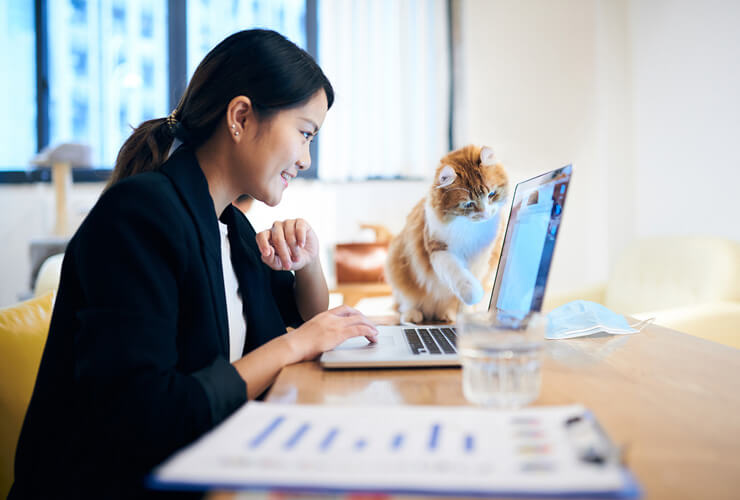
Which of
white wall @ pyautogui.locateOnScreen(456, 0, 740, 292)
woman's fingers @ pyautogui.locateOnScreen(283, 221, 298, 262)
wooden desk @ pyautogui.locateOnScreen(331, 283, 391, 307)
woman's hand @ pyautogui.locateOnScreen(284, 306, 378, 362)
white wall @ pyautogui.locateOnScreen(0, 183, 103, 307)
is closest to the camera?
woman's hand @ pyautogui.locateOnScreen(284, 306, 378, 362)

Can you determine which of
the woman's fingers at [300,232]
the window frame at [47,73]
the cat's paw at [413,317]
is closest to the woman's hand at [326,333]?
the woman's fingers at [300,232]

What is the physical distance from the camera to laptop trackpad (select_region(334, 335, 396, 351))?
82 centimetres

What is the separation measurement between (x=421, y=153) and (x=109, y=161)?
2156 millimetres

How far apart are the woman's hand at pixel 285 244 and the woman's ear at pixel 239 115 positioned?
20 centimetres

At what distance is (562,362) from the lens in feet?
2.42

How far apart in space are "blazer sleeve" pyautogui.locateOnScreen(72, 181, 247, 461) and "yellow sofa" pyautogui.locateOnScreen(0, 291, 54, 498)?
439mm

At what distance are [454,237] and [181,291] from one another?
660 millimetres

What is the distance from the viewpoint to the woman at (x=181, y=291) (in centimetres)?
56

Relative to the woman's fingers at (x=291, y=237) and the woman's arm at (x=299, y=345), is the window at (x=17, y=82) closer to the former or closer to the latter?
the woman's fingers at (x=291, y=237)

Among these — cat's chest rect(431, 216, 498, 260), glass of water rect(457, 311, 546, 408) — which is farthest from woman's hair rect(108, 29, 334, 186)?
glass of water rect(457, 311, 546, 408)

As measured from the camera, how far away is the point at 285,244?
0.97 metres

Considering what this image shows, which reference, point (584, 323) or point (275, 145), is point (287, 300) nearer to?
point (275, 145)

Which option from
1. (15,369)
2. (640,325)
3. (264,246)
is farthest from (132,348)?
(640,325)

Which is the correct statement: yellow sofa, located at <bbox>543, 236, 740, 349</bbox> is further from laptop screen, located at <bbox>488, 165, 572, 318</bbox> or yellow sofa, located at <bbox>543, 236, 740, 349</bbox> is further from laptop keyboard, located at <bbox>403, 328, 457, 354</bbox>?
laptop keyboard, located at <bbox>403, 328, 457, 354</bbox>
